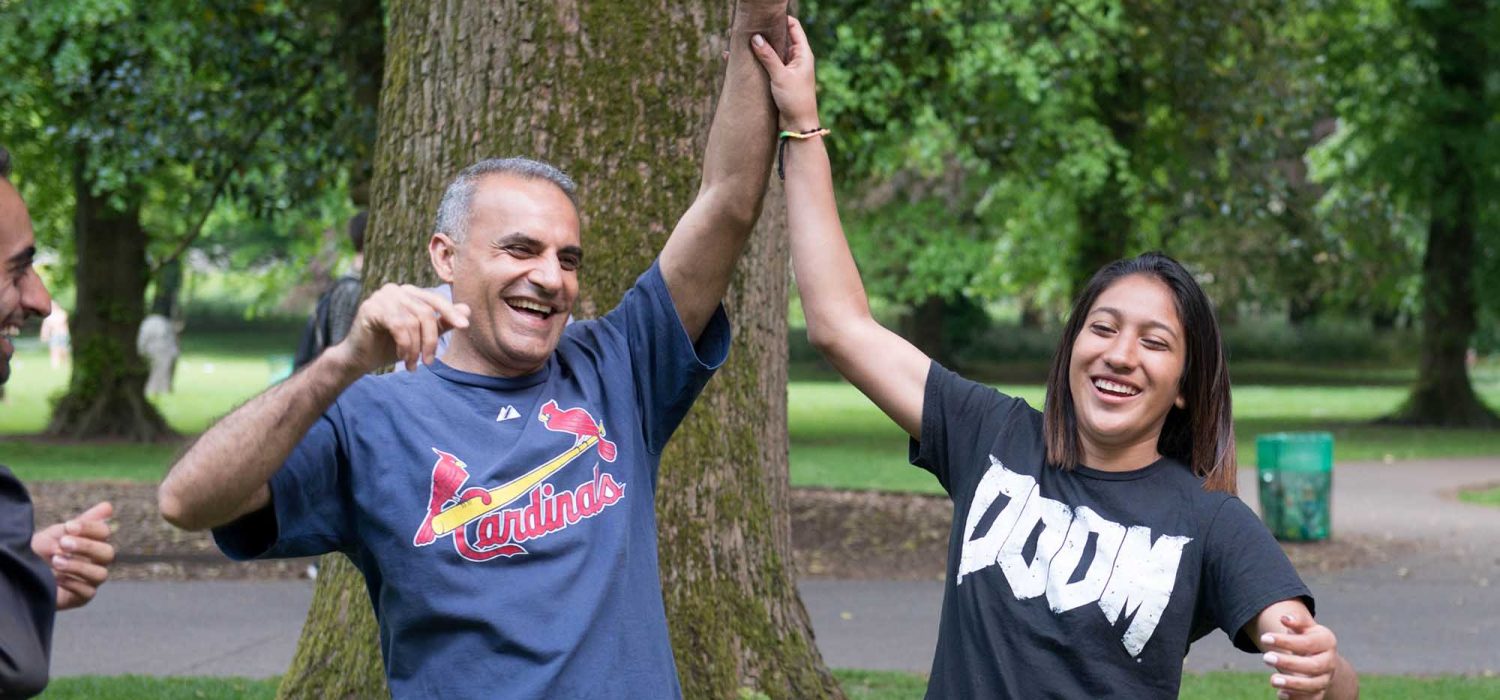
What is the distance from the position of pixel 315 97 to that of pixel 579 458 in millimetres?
10430

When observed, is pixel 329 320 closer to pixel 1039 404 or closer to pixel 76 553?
pixel 76 553

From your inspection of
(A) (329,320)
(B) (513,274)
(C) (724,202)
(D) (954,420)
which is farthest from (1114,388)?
(A) (329,320)

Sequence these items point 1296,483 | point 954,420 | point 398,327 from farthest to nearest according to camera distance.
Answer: point 1296,483
point 954,420
point 398,327

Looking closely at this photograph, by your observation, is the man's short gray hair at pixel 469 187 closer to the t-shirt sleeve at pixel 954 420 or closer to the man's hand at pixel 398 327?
the man's hand at pixel 398 327

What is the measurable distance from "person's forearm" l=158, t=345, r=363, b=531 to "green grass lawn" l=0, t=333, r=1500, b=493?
4877 millimetres

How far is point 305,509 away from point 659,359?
72 centimetres

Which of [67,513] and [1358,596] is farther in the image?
[67,513]

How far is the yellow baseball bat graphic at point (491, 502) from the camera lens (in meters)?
2.64

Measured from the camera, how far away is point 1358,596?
9.98m

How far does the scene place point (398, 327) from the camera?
7.61ft

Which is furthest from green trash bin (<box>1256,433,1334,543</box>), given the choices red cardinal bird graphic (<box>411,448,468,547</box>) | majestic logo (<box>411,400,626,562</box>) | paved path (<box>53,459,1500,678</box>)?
red cardinal bird graphic (<box>411,448,468,547</box>)

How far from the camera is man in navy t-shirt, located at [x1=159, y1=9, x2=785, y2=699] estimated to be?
8.00 feet

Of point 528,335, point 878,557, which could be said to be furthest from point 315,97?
point 528,335

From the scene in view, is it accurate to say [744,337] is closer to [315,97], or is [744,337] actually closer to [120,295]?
[315,97]
